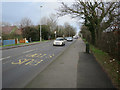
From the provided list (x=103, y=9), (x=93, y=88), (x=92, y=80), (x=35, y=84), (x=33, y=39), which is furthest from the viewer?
(x=33, y=39)

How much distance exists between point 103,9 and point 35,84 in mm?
16459

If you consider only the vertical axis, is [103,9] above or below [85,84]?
above

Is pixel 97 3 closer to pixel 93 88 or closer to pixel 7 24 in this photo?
pixel 93 88

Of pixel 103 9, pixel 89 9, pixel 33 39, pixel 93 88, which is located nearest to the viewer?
pixel 93 88

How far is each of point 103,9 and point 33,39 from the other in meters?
29.0

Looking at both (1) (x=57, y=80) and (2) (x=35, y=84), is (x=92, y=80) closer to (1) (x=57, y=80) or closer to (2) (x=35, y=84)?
(1) (x=57, y=80)

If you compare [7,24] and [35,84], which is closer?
[35,84]

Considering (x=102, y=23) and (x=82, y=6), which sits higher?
(x=82, y=6)

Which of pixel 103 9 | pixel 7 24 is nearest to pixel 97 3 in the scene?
pixel 103 9

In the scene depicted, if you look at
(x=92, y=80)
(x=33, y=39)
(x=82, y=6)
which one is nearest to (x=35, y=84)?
(x=92, y=80)

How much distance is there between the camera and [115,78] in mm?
4812

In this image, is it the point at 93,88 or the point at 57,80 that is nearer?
the point at 93,88

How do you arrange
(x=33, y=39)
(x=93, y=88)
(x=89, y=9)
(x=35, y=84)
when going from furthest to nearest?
(x=33, y=39)
(x=89, y=9)
(x=35, y=84)
(x=93, y=88)

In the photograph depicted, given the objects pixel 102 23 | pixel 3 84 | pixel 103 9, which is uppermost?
pixel 103 9
